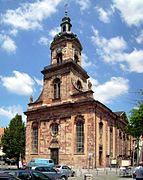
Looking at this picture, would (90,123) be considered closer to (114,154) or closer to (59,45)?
(114,154)

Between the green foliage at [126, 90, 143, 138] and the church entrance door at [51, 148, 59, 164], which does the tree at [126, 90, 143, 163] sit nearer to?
the green foliage at [126, 90, 143, 138]

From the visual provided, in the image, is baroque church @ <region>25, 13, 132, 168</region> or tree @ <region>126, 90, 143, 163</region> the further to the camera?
baroque church @ <region>25, 13, 132, 168</region>

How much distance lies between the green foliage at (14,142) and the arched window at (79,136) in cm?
2272

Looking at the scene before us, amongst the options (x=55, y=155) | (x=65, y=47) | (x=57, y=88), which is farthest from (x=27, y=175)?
(x=65, y=47)

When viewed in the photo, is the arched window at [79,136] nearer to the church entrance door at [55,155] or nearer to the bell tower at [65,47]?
the church entrance door at [55,155]

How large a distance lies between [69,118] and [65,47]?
12749mm

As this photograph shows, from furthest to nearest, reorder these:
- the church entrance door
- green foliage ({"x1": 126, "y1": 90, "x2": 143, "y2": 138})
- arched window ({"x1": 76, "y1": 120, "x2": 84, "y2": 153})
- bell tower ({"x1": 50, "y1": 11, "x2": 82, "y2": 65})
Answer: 1. bell tower ({"x1": 50, "y1": 11, "x2": 82, "y2": 65})
2. the church entrance door
3. arched window ({"x1": 76, "y1": 120, "x2": 84, "y2": 153})
4. green foliage ({"x1": 126, "y1": 90, "x2": 143, "y2": 138})

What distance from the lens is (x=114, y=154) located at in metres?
59.4

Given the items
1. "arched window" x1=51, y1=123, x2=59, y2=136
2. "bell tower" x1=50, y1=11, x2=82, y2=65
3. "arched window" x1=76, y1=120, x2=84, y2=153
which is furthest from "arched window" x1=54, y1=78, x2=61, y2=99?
"arched window" x1=76, y1=120, x2=84, y2=153

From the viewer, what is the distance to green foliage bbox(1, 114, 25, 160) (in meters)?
71.9

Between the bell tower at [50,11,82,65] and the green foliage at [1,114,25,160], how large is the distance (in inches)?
824

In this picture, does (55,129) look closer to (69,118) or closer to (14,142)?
(69,118)

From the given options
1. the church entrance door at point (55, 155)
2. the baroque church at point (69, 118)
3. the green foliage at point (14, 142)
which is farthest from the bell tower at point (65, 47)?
the green foliage at point (14, 142)

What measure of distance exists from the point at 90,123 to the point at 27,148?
1359 centimetres
